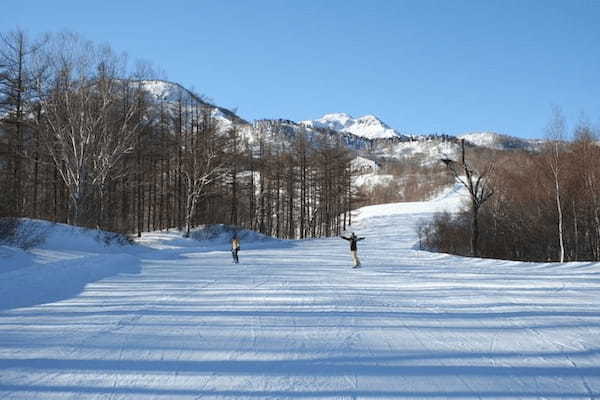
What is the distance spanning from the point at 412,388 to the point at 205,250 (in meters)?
24.2

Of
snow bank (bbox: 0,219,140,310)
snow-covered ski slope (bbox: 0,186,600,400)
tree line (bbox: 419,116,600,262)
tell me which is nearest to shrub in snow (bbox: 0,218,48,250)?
snow bank (bbox: 0,219,140,310)

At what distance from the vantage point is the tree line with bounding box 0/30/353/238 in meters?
24.8

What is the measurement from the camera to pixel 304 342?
19.2 feet

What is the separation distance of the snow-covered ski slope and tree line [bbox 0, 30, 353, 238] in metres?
10.4

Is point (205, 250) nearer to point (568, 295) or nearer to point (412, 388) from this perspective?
point (568, 295)

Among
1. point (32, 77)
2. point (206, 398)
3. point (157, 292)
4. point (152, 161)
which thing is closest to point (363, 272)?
point (157, 292)

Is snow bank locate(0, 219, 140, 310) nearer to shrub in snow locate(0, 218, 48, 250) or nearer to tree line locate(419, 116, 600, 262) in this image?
shrub in snow locate(0, 218, 48, 250)

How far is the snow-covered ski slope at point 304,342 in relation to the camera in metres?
4.26

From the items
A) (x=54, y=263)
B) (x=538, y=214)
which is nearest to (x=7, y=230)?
(x=54, y=263)

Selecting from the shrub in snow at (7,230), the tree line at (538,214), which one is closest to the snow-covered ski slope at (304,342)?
the shrub in snow at (7,230)

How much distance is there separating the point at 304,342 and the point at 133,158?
34.4 meters

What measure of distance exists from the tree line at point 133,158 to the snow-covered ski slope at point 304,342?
34.1 ft

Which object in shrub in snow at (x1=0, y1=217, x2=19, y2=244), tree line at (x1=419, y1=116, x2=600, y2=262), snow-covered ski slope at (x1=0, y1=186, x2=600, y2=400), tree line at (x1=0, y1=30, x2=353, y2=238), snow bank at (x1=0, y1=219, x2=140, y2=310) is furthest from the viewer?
tree line at (x1=419, y1=116, x2=600, y2=262)

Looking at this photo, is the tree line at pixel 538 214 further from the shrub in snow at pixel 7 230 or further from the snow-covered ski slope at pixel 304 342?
the shrub in snow at pixel 7 230
